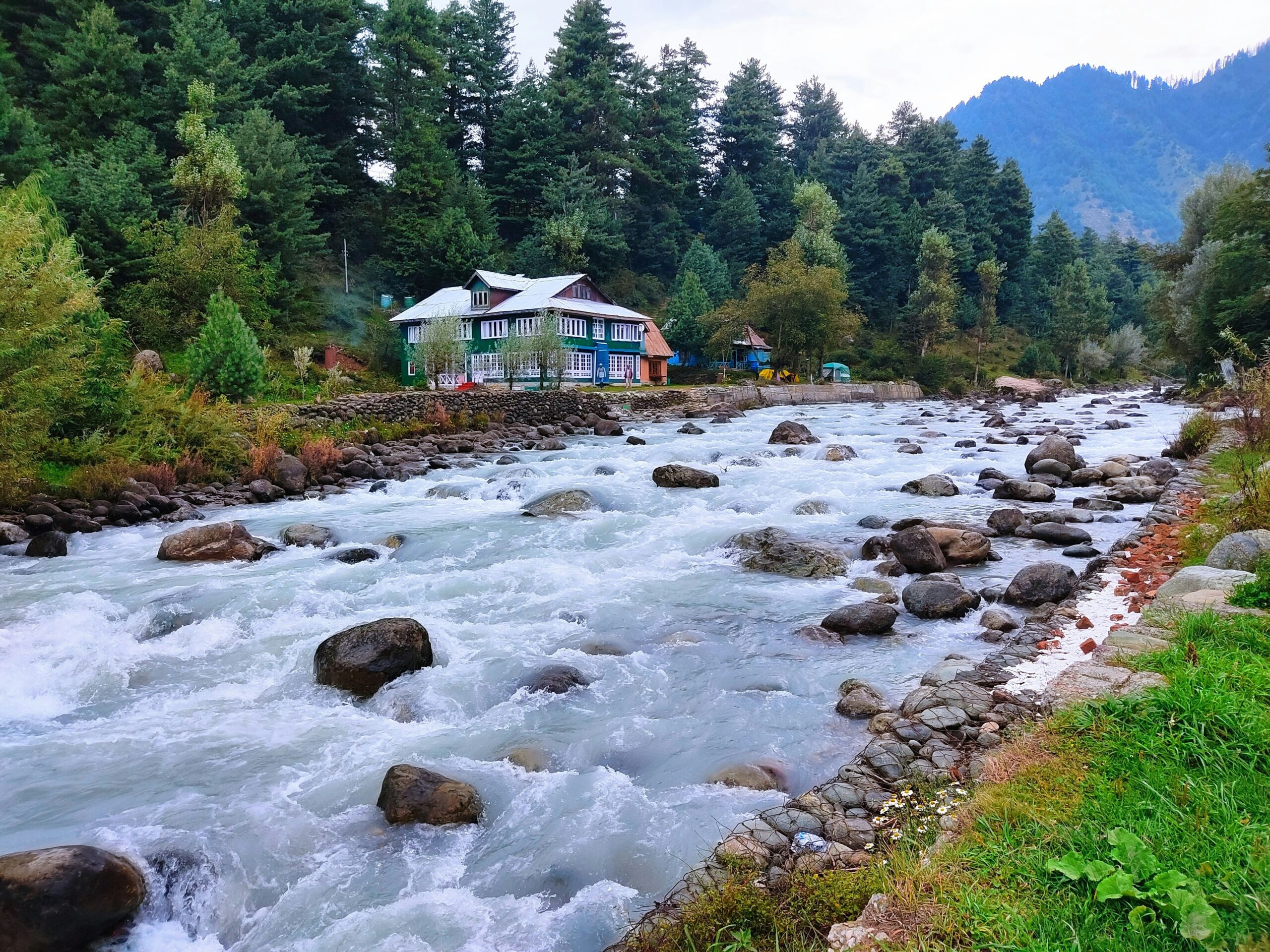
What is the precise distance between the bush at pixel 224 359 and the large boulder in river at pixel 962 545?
21643 millimetres

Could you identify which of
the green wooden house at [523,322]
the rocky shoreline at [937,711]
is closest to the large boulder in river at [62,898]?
the rocky shoreline at [937,711]

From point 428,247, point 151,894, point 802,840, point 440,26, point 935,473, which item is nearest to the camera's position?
point 802,840

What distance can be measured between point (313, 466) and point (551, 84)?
54048mm

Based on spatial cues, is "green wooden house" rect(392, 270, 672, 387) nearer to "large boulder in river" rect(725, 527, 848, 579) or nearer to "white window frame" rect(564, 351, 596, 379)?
"white window frame" rect(564, 351, 596, 379)

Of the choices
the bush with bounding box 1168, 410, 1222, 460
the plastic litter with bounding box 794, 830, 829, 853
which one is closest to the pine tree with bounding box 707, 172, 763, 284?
the bush with bounding box 1168, 410, 1222, 460

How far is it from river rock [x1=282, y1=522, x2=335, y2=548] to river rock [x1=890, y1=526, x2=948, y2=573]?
10.0m

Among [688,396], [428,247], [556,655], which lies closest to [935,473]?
[556,655]

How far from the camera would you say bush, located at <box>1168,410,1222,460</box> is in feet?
61.5

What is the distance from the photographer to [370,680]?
26.2 ft

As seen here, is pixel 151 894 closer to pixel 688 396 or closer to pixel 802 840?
pixel 802 840

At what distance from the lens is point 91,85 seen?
133 feet

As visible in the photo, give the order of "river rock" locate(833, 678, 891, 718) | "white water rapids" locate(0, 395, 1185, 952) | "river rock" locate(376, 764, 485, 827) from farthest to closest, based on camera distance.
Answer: "river rock" locate(833, 678, 891, 718), "river rock" locate(376, 764, 485, 827), "white water rapids" locate(0, 395, 1185, 952)

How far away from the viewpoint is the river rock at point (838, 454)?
23.2 m

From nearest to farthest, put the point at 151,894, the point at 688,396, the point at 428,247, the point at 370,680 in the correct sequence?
the point at 151,894 < the point at 370,680 < the point at 688,396 < the point at 428,247
